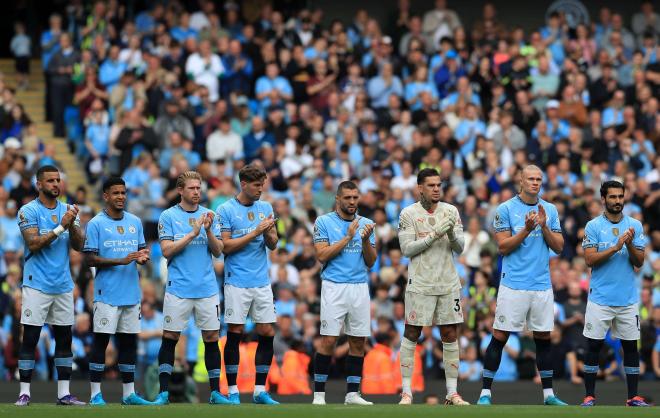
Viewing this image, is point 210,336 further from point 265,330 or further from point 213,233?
point 213,233

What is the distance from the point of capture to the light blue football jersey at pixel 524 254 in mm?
17016

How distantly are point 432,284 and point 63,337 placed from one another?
4404 mm

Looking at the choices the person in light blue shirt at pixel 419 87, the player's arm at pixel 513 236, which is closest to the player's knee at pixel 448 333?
the player's arm at pixel 513 236

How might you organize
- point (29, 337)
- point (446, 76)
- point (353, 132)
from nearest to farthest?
1. point (29, 337)
2. point (353, 132)
3. point (446, 76)

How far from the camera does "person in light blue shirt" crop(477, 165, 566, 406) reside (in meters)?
17.0

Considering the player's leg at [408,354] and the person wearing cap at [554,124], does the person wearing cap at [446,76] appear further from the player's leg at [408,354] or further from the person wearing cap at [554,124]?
the player's leg at [408,354]

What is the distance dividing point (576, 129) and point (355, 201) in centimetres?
1190

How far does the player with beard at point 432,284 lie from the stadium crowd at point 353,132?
4.63 metres

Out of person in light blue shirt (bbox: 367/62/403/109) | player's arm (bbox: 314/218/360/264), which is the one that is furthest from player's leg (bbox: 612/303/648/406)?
person in light blue shirt (bbox: 367/62/403/109)

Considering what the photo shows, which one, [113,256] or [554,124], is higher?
[554,124]

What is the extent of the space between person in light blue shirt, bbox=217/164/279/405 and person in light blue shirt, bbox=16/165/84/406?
1794 millimetres

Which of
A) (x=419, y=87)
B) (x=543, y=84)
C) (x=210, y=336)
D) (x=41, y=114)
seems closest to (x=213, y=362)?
(x=210, y=336)

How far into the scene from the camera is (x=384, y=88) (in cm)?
2895

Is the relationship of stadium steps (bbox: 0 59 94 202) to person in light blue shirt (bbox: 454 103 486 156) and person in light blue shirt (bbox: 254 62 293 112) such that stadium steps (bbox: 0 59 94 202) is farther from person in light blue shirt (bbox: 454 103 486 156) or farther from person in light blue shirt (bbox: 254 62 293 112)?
person in light blue shirt (bbox: 454 103 486 156)
